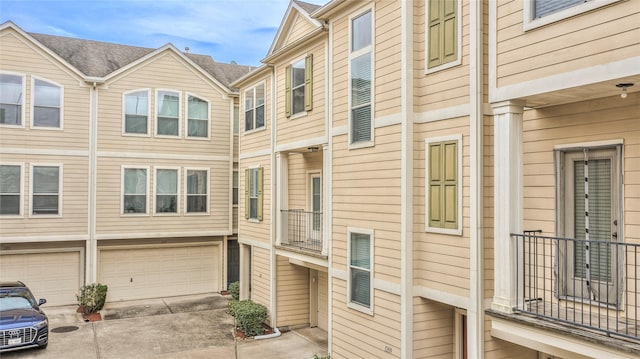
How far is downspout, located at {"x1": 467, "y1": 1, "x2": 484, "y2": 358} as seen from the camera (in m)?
7.27

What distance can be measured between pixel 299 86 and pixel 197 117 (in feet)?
23.8

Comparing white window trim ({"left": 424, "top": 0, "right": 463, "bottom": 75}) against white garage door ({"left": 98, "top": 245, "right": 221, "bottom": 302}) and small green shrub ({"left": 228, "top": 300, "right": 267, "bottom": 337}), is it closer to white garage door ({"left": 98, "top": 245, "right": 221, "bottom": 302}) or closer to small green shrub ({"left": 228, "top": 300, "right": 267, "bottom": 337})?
small green shrub ({"left": 228, "top": 300, "right": 267, "bottom": 337})

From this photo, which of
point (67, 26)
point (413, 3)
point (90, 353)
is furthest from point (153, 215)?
point (413, 3)

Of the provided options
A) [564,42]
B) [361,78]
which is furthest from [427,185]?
[564,42]

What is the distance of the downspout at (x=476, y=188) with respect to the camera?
7266 millimetres

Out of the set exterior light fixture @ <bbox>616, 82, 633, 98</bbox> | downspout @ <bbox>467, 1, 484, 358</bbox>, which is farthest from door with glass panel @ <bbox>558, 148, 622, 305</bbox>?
downspout @ <bbox>467, 1, 484, 358</bbox>

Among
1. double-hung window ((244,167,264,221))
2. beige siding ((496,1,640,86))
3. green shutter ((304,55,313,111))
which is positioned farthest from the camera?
double-hung window ((244,167,264,221))

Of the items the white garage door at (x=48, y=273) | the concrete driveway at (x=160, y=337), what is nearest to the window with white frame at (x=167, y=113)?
the white garage door at (x=48, y=273)

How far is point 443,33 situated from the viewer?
8.05 metres

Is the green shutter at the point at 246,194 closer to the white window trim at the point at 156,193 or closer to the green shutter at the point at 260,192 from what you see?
the green shutter at the point at 260,192

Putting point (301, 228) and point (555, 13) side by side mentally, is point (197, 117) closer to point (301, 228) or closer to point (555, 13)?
point (301, 228)

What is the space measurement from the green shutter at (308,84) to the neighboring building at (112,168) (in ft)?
24.9

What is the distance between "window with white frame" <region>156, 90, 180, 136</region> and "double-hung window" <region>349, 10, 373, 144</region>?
35.7ft

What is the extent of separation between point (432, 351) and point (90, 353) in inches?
356
